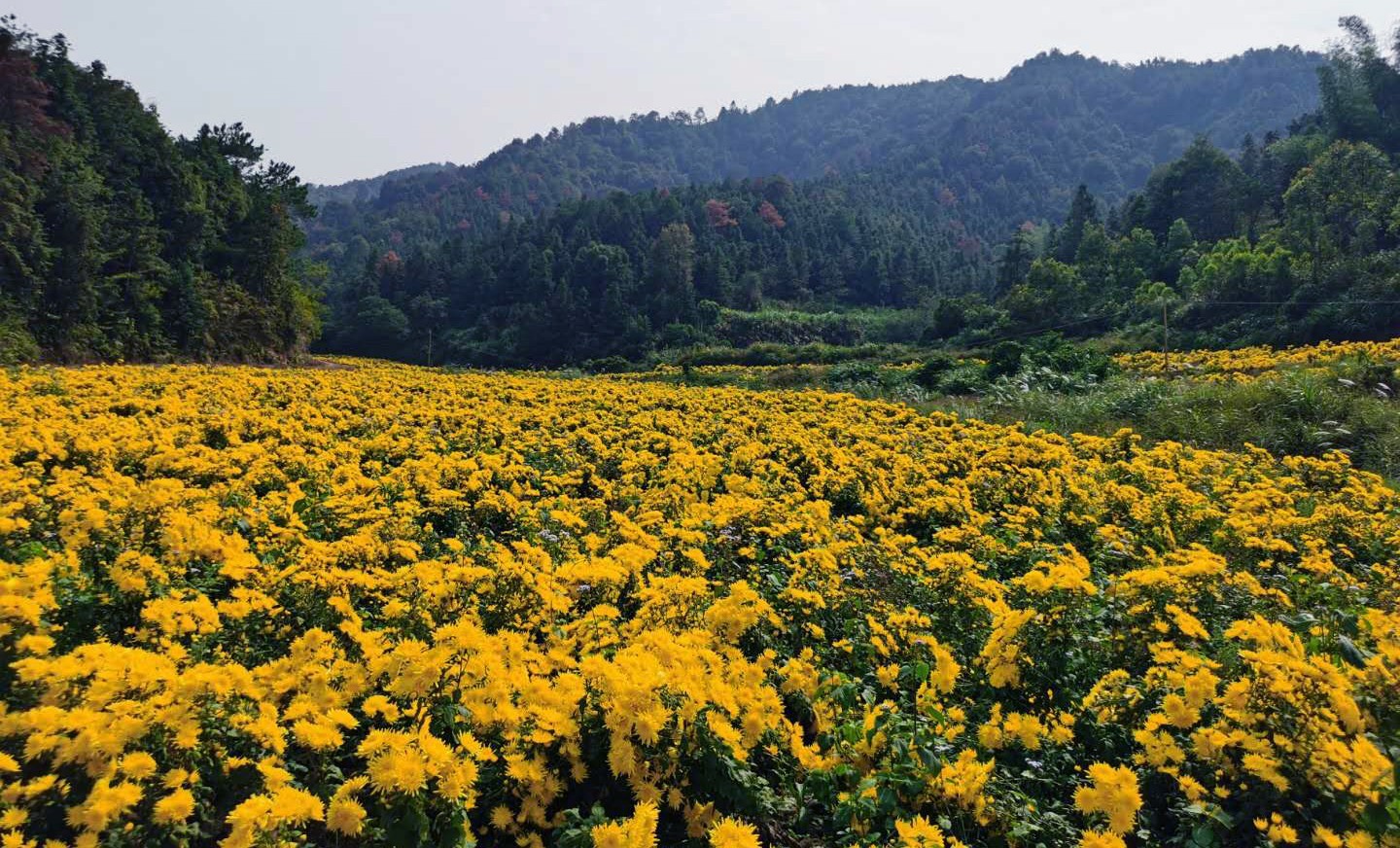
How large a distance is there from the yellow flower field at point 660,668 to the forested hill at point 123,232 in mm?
21272

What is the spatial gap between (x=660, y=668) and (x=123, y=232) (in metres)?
37.1

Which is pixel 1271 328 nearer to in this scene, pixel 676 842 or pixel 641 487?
pixel 641 487

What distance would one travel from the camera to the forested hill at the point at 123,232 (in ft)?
85.5

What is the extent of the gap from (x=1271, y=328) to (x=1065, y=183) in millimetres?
151659

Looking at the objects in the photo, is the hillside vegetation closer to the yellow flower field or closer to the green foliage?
the green foliage

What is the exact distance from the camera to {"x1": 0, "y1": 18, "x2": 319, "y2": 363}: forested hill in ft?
85.5

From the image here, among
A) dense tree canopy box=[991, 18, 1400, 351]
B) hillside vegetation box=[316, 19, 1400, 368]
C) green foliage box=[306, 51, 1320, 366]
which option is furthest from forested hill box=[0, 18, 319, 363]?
dense tree canopy box=[991, 18, 1400, 351]

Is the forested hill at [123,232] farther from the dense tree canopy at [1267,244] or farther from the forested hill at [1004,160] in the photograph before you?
the forested hill at [1004,160]

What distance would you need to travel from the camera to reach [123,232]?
30281mm

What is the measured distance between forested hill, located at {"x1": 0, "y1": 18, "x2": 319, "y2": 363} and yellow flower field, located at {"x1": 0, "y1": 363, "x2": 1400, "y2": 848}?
69.8 feet

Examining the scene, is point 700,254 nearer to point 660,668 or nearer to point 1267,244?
point 1267,244

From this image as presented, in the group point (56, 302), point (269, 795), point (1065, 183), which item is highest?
point (1065, 183)

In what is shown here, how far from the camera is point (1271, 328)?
26.8m

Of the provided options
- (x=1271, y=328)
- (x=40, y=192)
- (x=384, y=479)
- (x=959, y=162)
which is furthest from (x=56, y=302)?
(x=959, y=162)
